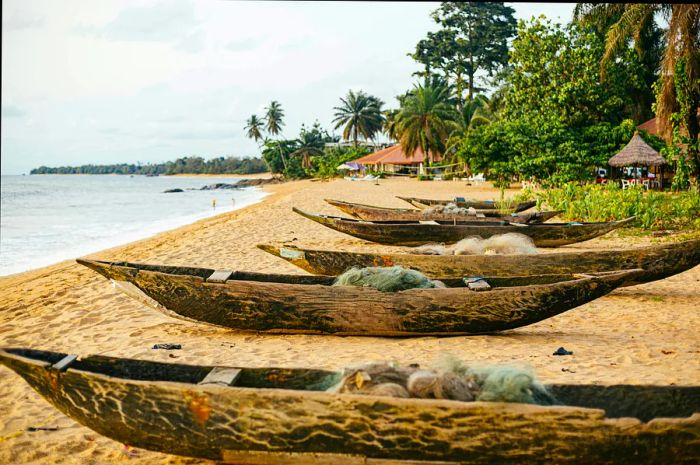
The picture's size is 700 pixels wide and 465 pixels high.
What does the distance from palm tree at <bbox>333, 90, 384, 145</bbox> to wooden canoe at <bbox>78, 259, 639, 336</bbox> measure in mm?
51889

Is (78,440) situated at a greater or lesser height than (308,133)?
lesser

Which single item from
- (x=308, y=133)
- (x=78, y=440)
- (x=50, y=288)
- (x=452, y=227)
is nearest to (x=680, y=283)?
(x=452, y=227)

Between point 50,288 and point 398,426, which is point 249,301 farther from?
point 50,288

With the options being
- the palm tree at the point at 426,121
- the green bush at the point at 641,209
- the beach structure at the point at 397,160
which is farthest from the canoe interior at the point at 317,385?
the beach structure at the point at 397,160

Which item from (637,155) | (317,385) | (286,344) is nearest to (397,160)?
(637,155)

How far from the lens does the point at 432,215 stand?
12.1 m

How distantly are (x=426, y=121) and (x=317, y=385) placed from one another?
37.5 m

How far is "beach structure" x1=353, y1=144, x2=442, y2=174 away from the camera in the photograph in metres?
44.1

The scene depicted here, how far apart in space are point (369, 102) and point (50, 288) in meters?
49.9

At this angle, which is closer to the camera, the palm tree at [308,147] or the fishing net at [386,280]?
the fishing net at [386,280]

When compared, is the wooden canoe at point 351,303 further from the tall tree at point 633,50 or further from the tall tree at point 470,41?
the tall tree at point 470,41

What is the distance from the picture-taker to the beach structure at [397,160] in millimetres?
44066

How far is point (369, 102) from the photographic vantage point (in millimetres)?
56500

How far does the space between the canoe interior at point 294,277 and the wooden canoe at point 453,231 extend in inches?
183
